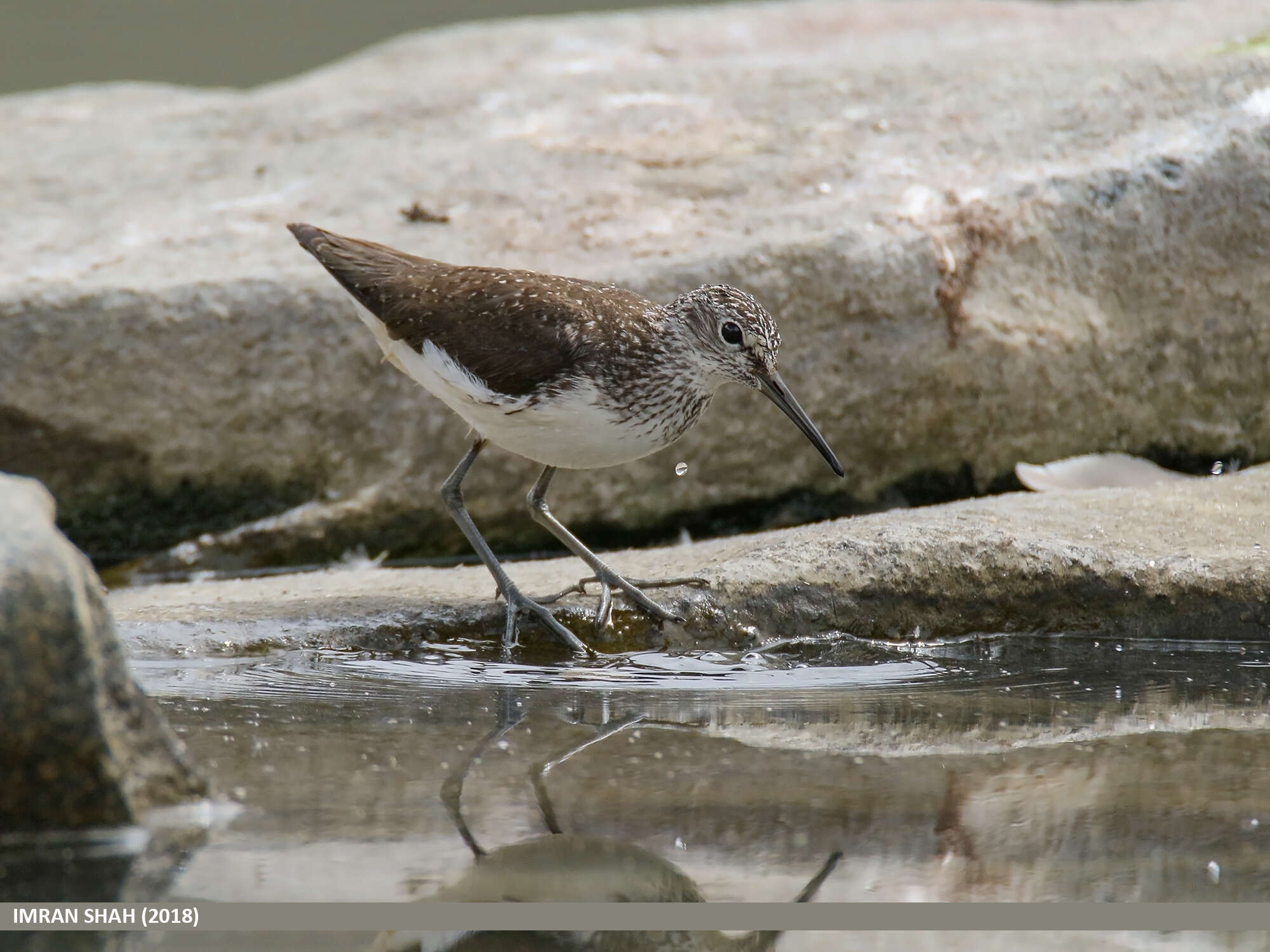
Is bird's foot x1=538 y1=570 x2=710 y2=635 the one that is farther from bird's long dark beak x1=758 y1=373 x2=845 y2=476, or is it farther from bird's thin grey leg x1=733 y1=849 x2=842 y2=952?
bird's thin grey leg x1=733 y1=849 x2=842 y2=952

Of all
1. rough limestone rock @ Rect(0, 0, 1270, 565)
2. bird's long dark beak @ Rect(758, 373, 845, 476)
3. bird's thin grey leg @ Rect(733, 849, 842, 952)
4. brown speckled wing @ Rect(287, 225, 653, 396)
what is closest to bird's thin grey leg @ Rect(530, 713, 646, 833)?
bird's thin grey leg @ Rect(733, 849, 842, 952)

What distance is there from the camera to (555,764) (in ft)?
11.2

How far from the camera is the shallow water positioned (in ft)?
8.96

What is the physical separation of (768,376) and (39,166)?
193 inches

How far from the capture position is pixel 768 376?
5.17 m

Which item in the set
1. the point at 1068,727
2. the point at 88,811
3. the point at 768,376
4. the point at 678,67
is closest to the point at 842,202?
the point at 768,376

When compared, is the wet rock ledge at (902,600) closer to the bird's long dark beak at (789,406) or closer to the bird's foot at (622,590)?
the bird's foot at (622,590)

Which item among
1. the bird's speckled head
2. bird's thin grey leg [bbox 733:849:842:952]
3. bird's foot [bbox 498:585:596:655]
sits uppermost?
the bird's speckled head

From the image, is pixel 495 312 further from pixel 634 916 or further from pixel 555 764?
pixel 634 916

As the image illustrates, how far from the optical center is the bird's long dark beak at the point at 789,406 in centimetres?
514

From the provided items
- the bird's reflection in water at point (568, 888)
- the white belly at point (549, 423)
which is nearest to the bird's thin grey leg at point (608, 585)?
the white belly at point (549, 423)

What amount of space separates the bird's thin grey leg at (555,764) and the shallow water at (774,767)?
0.02 meters

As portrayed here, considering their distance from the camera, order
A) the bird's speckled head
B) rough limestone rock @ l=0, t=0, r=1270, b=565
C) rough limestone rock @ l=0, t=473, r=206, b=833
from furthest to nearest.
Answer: rough limestone rock @ l=0, t=0, r=1270, b=565 < the bird's speckled head < rough limestone rock @ l=0, t=473, r=206, b=833

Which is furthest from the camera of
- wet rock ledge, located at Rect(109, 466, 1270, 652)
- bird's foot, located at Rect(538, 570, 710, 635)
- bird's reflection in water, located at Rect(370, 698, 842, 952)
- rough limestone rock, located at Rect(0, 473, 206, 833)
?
bird's foot, located at Rect(538, 570, 710, 635)
